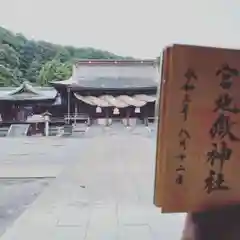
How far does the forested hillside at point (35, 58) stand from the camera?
16.4m

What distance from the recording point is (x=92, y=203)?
10.2 feet

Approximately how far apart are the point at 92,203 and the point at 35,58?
50.7ft

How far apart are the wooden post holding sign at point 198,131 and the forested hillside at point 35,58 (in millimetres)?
15619

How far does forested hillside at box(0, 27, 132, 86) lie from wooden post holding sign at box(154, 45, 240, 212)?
1562 cm

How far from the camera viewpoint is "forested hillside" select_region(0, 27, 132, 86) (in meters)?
16.4

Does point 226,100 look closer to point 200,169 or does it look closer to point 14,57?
point 200,169

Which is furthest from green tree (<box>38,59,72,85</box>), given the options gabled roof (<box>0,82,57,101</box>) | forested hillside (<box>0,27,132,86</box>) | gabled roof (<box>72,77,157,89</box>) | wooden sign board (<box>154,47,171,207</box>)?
wooden sign board (<box>154,47,171,207</box>)

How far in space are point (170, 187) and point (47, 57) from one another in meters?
17.6

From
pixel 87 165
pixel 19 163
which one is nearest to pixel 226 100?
pixel 87 165

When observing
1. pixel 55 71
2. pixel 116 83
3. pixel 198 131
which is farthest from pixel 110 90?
pixel 198 131

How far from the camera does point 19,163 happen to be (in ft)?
18.2

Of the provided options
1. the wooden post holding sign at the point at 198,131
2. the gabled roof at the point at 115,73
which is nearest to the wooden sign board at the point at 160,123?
the wooden post holding sign at the point at 198,131

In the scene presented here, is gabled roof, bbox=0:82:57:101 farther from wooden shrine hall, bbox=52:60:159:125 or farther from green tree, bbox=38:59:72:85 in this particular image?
green tree, bbox=38:59:72:85

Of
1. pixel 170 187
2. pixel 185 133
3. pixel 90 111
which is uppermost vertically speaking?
pixel 185 133
